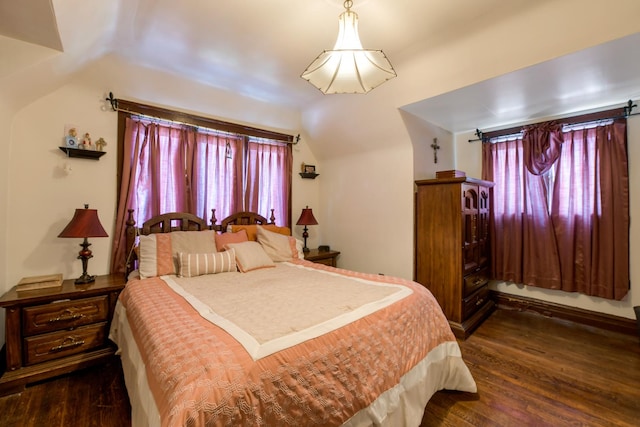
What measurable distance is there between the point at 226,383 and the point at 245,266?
1.55 meters

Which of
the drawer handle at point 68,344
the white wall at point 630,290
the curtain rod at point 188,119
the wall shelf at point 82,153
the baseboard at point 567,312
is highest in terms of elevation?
the curtain rod at point 188,119

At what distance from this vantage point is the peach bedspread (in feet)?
2.79

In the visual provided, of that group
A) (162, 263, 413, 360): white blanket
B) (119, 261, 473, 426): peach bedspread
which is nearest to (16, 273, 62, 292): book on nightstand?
(162, 263, 413, 360): white blanket

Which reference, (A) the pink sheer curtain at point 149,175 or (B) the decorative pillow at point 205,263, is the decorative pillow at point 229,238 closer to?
(B) the decorative pillow at point 205,263

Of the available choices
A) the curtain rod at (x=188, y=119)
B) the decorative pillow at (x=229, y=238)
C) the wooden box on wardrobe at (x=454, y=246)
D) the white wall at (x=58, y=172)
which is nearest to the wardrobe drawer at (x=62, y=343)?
the white wall at (x=58, y=172)

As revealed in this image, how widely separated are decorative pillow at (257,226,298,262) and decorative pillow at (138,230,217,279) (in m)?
0.52

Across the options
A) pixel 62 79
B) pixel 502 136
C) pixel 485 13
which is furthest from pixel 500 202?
pixel 62 79

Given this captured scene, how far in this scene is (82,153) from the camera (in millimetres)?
2291

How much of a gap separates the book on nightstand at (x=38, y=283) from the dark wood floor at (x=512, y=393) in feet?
2.18

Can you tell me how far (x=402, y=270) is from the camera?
3152 millimetres

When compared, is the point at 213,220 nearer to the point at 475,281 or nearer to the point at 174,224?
the point at 174,224

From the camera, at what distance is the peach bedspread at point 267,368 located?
0.85 m

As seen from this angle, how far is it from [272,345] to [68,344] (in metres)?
1.89

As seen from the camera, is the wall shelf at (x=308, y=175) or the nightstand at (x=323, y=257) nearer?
the nightstand at (x=323, y=257)
